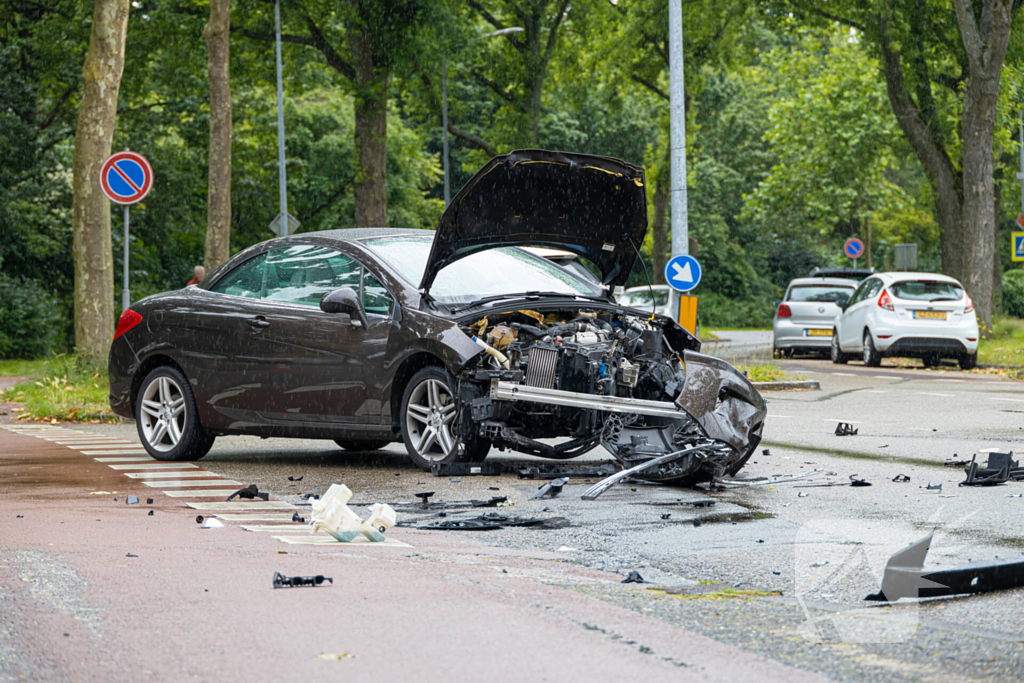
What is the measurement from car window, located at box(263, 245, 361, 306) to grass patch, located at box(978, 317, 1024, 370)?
1496 cm

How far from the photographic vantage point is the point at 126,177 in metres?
16.0

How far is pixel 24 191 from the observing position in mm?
32094

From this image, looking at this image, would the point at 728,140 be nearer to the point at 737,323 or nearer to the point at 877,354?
the point at 737,323

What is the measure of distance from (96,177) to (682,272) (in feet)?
27.3

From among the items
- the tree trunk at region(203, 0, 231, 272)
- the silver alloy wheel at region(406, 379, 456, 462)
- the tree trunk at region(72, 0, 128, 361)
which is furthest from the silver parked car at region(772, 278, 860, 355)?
the silver alloy wheel at region(406, 379, 456, 462)

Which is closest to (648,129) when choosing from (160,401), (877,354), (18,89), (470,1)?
(470,1)

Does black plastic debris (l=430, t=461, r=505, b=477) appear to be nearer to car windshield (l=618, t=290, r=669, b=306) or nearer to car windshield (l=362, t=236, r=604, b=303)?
car windshield (l=362, t=236, r=604, b=303)

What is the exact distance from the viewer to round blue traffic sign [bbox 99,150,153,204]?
52.0ft

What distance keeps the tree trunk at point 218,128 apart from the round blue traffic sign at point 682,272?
7566 millimetres

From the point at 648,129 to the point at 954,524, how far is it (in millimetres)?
52854

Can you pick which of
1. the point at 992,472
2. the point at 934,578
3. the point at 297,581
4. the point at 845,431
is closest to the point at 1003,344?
the point at 845,431

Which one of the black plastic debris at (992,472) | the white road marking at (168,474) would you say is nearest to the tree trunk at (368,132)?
the white road marking at (168,474)

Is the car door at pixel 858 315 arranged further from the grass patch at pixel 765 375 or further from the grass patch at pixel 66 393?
the grass patch at pixel 66 393

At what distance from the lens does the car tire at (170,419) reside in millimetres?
9875
